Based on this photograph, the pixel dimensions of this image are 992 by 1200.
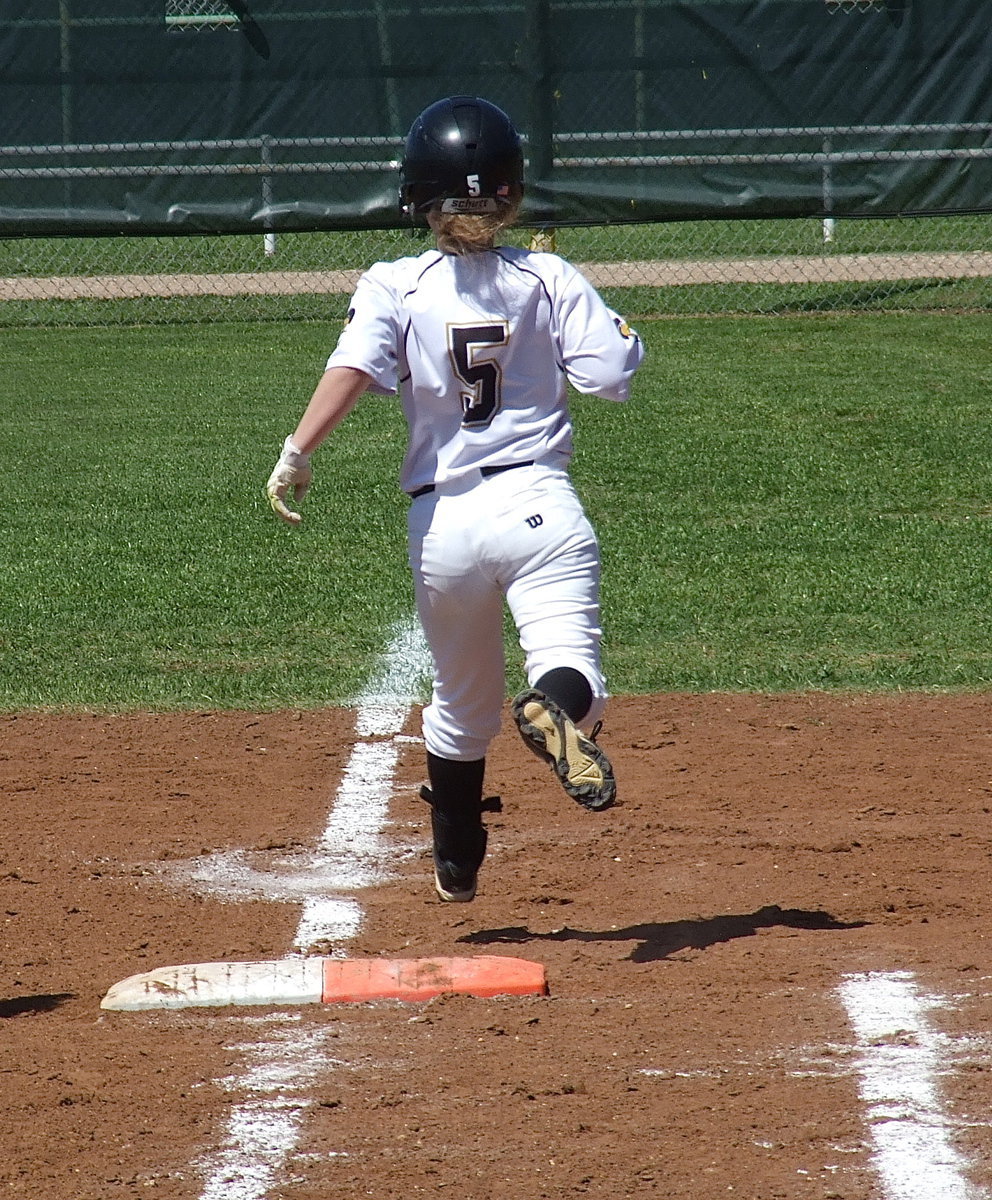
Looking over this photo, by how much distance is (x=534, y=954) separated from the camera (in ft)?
12.6

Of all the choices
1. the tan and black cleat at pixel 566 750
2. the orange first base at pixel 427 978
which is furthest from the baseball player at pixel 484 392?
the orange first base at pixel 427 978

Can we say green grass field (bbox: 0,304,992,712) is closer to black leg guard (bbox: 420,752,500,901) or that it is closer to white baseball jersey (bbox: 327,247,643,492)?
black leg guard (bbox: 420,752,500,901)

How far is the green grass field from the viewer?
6383 mm

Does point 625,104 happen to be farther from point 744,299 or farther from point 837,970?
point 837,970

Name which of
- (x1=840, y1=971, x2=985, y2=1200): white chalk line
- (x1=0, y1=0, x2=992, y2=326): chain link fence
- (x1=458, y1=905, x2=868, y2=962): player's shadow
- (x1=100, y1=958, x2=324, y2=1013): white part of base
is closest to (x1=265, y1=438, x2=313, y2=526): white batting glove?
(x1=100, y1=958, x2=324, y2=1013): white part of base

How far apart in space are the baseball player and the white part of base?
817 mm

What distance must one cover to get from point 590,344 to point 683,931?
1.41 meters

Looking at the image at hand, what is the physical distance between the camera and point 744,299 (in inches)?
576

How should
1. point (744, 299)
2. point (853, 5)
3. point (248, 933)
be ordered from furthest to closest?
point (744, 299)
point (853, 5)
point (248, 933)

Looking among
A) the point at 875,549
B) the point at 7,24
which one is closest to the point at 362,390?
the point at 875,549

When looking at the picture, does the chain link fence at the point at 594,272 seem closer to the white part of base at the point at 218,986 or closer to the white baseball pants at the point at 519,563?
the white baseball pants at the point at 519,563

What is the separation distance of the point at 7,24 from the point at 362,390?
11.1 meters

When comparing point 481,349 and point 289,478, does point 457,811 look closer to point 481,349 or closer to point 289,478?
point 289,478

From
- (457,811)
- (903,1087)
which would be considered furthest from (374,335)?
(903,1087)
